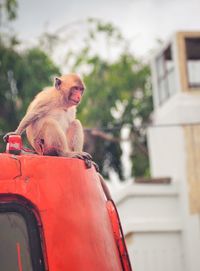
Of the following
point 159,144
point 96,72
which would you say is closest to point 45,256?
point 159,144

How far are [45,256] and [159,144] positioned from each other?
47.4ft

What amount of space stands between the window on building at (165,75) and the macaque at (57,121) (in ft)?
40.8

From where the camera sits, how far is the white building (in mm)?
14312

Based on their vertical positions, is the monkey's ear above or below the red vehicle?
above

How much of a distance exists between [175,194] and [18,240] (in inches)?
486

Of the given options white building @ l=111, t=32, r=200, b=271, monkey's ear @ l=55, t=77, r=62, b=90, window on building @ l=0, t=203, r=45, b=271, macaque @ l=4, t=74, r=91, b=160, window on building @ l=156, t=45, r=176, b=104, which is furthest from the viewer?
window on building @ l=156, t=45, r=176, b=104

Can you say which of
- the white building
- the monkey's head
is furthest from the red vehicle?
the white building

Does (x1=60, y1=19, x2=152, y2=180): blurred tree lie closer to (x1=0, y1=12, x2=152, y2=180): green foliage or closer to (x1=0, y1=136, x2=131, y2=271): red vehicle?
(x1=0, y1=12, x2=152, y2=180): green foliage

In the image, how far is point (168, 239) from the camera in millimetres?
14672

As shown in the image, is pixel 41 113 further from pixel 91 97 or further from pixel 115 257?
pixel 91 97

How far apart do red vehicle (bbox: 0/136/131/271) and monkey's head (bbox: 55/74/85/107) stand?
1.08 metres

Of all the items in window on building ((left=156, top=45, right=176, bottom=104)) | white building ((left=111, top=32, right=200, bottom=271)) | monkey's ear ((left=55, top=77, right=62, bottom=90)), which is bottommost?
white building ((left=111, top=32, right=200, bottom=271))

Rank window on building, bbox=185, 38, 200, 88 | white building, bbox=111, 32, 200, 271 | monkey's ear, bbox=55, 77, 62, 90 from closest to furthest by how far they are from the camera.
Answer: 1. monkey's ear, bbox=55, 77, 62, 90
2. white building, bbox=111, 32, 200, 271
3. window on building, bbox=185, 38, 200, 88

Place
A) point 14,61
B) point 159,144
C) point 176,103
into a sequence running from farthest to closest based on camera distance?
point 14,61, point 159,144, point 176,103
